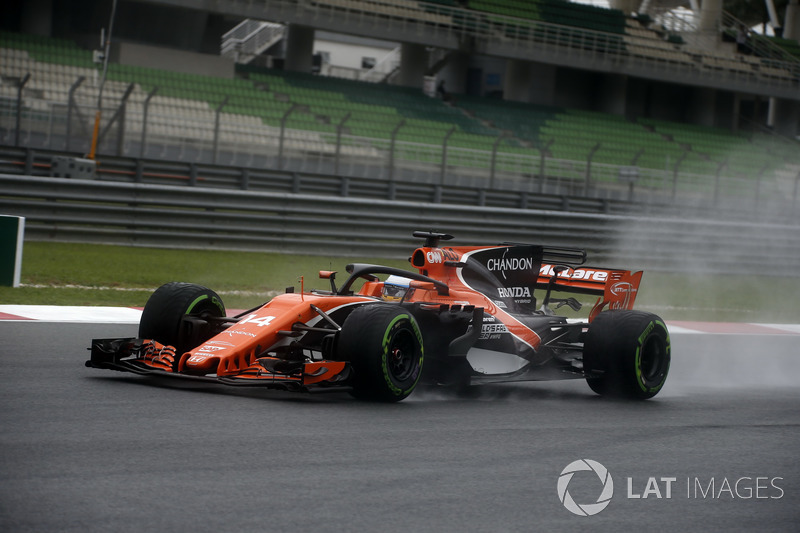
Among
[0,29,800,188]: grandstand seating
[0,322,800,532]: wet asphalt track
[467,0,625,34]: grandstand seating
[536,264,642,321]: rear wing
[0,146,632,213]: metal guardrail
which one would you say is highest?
[467,0,625,34]: grandstand seating

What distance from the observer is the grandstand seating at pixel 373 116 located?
24766 millimetres

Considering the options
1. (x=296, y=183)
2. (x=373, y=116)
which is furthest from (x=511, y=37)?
(x=296, y=183)

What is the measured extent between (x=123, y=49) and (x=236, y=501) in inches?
1080

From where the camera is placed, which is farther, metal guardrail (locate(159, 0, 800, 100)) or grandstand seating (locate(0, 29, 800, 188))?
metal guardrail (locate(159, 0, 800, 100))

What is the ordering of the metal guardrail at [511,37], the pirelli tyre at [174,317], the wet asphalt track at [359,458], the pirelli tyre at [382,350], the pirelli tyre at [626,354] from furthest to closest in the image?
the metal guardrail at [511,37] < the pirelli tyre at [626,354] < the pirelli tyre at [174,317] < the pirelli tyre at [382,350] < the wet asphalt track at [359,458]

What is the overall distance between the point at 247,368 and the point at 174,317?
2.97 feet

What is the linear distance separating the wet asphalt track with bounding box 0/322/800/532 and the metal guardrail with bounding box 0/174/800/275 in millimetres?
8410

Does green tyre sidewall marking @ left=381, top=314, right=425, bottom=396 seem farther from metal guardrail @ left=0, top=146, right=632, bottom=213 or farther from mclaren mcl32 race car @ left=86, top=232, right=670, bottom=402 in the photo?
metal guardrail @ left=0, top=146, right=632, bottom=213

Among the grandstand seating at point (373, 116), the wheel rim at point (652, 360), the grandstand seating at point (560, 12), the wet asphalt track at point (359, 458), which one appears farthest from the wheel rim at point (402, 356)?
the grandstand seating at point (560, 12)

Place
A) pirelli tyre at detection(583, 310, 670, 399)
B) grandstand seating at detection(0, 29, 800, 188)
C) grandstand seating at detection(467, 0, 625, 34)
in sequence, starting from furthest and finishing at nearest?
grandstand seating at detection(467, 0, 625, 34) < grandstand seating at detection(0, 29, 800, 188) < pirelli tyre at detection(583, 310, 670, 399)

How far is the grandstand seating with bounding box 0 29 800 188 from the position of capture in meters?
24.8

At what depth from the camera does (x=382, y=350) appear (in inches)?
269

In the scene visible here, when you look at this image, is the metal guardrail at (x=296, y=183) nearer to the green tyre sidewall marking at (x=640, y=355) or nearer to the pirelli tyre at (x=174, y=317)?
the pirelli tyre at (x=174, y=317)

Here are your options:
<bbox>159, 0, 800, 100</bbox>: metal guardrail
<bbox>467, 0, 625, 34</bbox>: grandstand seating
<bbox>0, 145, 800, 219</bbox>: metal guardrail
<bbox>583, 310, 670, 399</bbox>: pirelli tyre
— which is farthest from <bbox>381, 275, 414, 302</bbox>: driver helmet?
<bbox>467, 0, 625, 34</bbox>: grandstand seating
